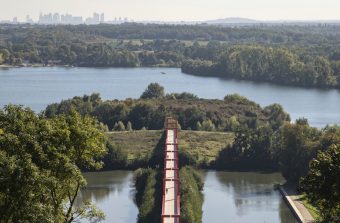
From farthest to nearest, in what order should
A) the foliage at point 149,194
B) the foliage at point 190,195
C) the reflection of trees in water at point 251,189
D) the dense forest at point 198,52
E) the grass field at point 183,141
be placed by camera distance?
the dense forest at point 198,52 < the grass field at point 183,141 < the reflection of trees in water at point 251,189 < the foliage at point 149,194 < the foliage at point 190,195

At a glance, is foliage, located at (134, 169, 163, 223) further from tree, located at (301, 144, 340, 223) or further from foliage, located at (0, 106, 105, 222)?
tree, located at (301, 144, 340, 223)

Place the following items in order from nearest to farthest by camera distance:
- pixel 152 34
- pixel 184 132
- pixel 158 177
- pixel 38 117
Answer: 1. pixel 38 117
2. pixel 158 177
3. pixel 184 132
4. pixel 152 34

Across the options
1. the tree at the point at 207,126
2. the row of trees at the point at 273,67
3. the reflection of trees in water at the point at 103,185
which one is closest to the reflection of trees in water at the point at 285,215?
the reflection of trees in water at the point at 103,185

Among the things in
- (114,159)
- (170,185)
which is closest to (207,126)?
(114,159)

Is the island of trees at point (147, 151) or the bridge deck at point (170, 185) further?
the bridge deck at point (170, 185)

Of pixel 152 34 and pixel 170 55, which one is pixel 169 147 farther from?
pixel 152 34

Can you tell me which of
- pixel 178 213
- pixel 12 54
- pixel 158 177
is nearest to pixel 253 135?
pixel 158 177

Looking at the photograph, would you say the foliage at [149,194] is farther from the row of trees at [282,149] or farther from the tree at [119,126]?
the tree at [119,126]
